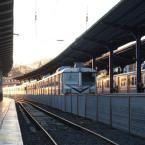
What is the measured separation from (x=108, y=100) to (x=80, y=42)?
62.7ft

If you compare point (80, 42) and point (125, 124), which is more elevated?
point (80, 42)

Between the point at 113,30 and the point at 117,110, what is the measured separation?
13.7m

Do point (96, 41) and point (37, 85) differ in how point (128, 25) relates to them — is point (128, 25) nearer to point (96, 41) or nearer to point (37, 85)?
point (96, 41)

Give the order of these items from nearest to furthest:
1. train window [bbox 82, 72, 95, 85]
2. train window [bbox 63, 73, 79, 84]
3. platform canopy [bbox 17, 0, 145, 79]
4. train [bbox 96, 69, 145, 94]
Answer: platform canopy [bbox 17, 0, 145, 79], train [bbox 96, 69, 145, 94], train window [bbox 63, 73, 79, 84], train window [bbox 82, 72, 95, 85]

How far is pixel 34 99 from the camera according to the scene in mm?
69438

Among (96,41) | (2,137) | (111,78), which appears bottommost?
(2,137)

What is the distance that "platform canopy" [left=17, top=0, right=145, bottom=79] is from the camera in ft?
89.2

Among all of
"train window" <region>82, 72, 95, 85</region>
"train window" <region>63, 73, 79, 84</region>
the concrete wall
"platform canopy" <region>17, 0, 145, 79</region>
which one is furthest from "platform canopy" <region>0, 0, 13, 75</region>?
"train window" <region>82, 72, 95, 85</region>

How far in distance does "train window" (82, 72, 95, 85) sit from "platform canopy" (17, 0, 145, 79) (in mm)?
2504

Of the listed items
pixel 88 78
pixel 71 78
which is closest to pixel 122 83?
pixel 88 78

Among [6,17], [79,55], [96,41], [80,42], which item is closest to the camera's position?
[6,17]

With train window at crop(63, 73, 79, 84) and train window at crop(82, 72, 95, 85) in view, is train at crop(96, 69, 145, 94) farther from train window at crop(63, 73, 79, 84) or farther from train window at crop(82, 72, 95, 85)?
train window at crop(63, 73, 79, 84)

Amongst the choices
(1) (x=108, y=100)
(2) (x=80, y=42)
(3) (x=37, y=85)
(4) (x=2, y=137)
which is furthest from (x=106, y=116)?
(3) (x=37, y=85)

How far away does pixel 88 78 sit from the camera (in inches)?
1588
